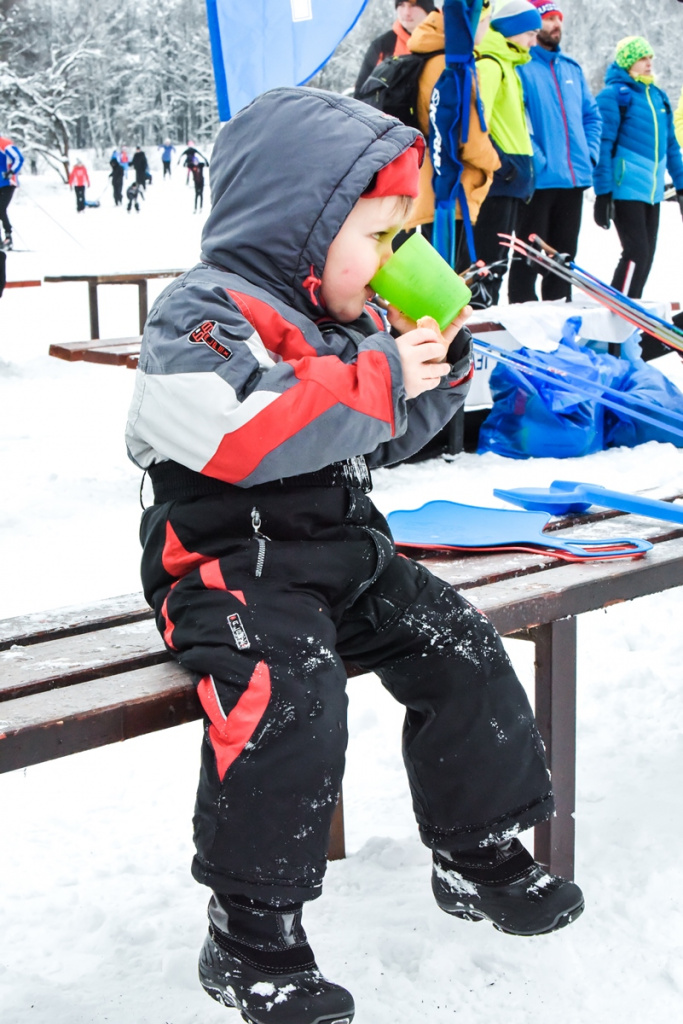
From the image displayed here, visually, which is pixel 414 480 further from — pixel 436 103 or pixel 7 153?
pixel 7 153

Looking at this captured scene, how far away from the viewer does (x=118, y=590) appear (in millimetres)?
3244

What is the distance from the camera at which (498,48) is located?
545cm

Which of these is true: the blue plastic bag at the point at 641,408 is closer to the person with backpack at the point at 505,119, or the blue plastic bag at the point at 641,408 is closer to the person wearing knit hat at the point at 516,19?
the person with backpack at the point at 505,119

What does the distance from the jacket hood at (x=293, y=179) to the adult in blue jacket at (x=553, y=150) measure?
4.66m

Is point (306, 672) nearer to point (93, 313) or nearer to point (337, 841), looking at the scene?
point (337, 841)

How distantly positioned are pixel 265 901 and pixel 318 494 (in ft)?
1.83

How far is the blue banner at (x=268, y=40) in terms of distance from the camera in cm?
294

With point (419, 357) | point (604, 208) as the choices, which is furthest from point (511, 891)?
point (604, 208)

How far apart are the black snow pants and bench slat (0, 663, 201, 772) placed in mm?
40

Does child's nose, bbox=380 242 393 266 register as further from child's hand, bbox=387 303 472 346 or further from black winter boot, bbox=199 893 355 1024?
black winter boot, bbox=199 893 355 1024

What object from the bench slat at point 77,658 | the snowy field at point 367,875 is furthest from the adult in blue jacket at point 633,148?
the bench slat at point 77,658

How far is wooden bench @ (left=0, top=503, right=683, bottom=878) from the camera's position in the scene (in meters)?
1.36

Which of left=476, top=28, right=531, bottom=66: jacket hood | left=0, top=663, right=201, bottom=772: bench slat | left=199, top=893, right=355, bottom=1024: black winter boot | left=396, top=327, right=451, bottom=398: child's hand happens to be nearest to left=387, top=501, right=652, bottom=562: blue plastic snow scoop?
left=396, top=327, right=451, bottom=398: child's hand

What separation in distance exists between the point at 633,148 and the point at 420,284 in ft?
18.9
